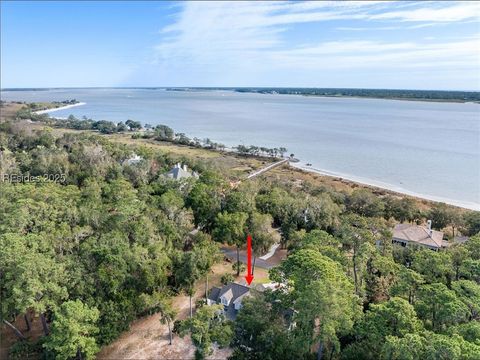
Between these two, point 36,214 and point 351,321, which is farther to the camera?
point 36,214

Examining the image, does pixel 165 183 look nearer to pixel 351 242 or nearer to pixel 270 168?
pixel 351 242

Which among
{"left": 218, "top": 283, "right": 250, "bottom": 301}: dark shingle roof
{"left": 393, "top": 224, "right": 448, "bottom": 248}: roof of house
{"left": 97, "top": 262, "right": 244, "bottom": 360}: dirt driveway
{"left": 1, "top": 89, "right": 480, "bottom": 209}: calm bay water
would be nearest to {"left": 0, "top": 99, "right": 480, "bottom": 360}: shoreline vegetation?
{"left": 97, "top": 262, "right": 244, "bottom": 360}: dirt driveway

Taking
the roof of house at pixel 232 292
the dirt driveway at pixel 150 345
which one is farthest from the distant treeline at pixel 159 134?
the dirt driveway at pixel 150 345

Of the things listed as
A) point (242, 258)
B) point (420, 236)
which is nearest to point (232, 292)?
point (242, 258)

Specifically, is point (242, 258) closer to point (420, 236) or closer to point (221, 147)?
point (420, 236)

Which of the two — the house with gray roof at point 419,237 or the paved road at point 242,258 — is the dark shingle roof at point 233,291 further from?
the house with gray roof at point 419,237

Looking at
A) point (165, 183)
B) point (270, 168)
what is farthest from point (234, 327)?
point (270, 168)
